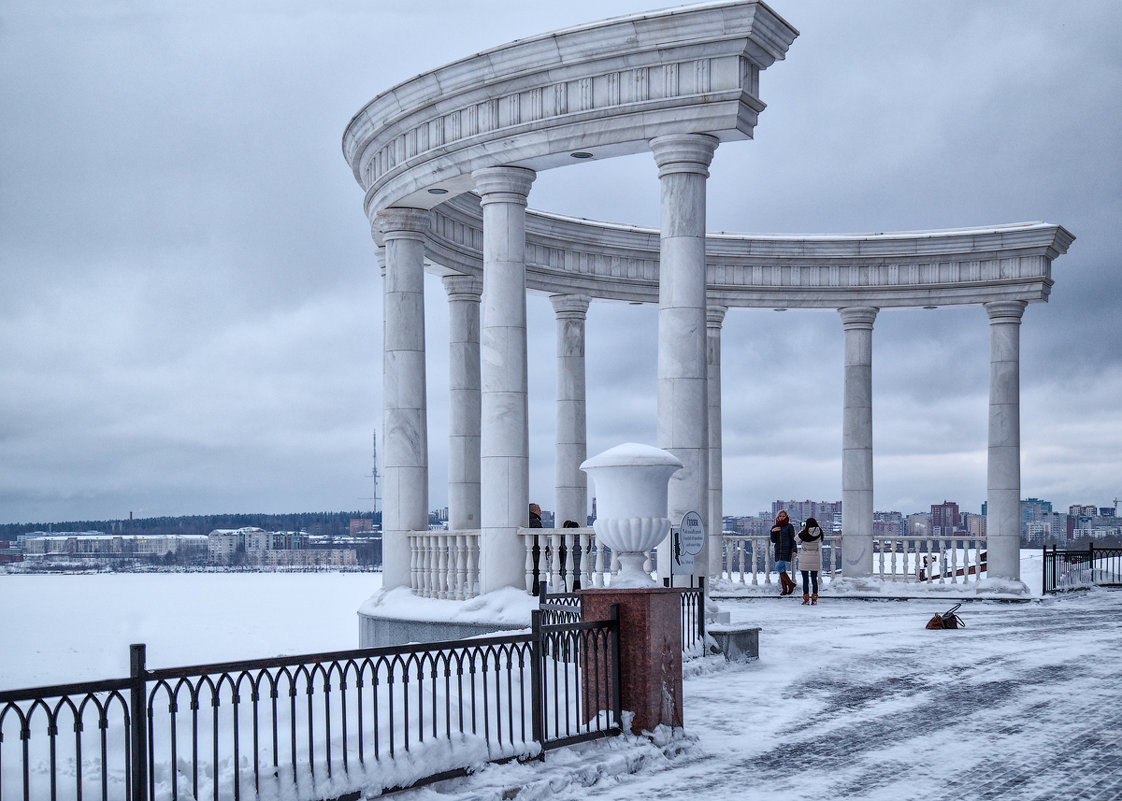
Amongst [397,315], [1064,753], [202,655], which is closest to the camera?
[1064,753]

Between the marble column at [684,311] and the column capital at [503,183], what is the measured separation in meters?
3.57

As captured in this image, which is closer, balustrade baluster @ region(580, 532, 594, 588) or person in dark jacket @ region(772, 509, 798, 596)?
balustrade baluster @ region(580, 532, 594, 588)

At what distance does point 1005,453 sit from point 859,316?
6547 mm

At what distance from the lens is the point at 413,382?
97.5 ft

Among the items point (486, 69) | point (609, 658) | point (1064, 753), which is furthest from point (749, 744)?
point (486, 69)

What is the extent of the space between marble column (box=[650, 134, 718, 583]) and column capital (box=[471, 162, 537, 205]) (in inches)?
140

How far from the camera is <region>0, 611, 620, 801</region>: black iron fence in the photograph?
413 inches

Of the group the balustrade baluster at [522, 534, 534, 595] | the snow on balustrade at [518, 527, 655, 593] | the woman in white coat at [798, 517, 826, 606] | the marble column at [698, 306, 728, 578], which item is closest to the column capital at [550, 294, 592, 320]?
the marble column at [698, 306, 728, 578]

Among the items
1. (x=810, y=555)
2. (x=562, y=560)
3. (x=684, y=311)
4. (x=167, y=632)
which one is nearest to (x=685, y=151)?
(x=684, y=311)

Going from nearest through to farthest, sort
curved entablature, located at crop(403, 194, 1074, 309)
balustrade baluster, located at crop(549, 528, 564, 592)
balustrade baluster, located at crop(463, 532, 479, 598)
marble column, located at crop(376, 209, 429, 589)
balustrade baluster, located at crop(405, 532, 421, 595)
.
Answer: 1. balustrade baluster, located at crop(549, 528, 564, 592)
2. balustrade baluster, located at crop(463, 532, 479, 598)
3. balustrade baluster, located at crop(405, 532, 421, 595)
4. marble column, located at crop(376, 209, 429, 589)
5. curved entablature, located at crop(403, 194, 1074, 309)

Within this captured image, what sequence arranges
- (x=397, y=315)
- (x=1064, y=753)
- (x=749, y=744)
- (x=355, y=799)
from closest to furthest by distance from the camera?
(x=355, y=799), (x=1064, y=753), (x=749, y=744), (x=397, y=315)

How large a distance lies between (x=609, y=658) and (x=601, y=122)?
41.1 feet

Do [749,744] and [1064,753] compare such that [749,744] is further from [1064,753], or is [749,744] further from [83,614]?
[83,614]

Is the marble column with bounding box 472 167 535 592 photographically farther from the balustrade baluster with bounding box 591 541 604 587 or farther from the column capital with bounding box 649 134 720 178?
the column capital with bounding box 649 134 720 178
